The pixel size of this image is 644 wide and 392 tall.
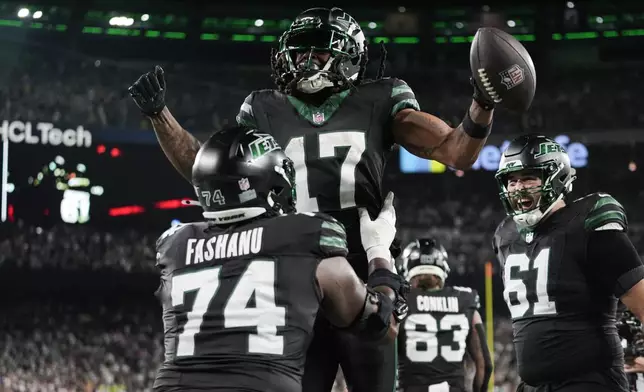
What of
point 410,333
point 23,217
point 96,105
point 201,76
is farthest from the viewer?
point 201,76

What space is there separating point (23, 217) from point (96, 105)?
8.90 ft

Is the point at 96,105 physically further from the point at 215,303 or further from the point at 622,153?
the point at 215,303

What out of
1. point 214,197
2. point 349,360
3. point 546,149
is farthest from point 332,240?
point 546,149

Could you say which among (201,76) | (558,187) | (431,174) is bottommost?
(558,187)

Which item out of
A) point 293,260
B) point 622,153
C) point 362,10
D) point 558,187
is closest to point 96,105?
point 362,10

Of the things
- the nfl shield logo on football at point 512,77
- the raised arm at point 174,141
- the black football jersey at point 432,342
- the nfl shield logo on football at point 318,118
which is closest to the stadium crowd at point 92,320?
the black football jersey at point 432,342

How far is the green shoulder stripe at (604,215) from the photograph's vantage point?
13.5 ft

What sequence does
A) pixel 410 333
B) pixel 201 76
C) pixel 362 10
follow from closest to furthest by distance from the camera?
1. pixel 410 333
2. pixel 201 76
3. pixel 362 10

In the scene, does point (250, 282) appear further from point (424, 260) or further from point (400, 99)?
point (424, 260)

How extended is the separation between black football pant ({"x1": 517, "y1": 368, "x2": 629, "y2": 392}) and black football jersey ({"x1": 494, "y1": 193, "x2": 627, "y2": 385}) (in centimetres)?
3

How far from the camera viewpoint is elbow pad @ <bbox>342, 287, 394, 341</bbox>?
289 cm

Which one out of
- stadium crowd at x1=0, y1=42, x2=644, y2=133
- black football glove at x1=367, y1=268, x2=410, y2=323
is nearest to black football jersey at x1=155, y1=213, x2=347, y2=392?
black football glove at x1=367, y1=268, x2=410, y2=323

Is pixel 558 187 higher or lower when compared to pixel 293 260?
higher

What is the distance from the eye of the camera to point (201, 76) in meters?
18.6
